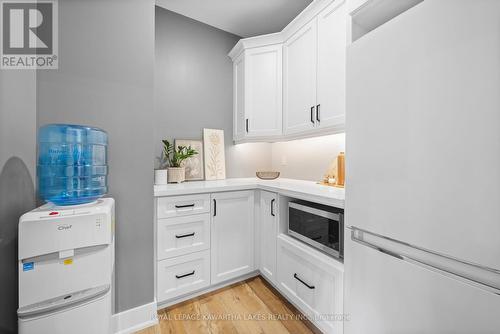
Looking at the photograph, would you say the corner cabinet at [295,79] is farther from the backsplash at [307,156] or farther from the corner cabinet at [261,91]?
the backsplash at [307,156]

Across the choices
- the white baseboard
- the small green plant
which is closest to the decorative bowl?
the small green plant

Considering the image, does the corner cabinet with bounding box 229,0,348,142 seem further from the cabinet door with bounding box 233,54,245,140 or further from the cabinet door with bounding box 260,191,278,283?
the cabinet door with bounding box 260,191,278,283

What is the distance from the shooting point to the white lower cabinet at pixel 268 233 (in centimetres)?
183

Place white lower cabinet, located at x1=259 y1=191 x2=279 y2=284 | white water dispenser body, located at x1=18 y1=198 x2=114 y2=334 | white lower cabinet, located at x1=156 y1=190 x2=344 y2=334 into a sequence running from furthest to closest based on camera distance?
1. white lower cabinet, located at x1=259 y1=191 x2=279 y2=284
2. white lower cabinet, located at x1=156 y1=190 x2=344 y2=334
3. white water dispenser body, located at x1=18 y1=198 x2=114 y2=334

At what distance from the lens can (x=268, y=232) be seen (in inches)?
75.0

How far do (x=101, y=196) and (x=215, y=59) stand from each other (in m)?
1.98

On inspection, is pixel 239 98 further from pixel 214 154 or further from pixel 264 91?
pixel 214 154

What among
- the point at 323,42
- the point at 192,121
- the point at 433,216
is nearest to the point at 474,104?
the point at 433,216

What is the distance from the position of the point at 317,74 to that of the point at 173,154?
5.24 ft

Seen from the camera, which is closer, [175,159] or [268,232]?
[268,232]

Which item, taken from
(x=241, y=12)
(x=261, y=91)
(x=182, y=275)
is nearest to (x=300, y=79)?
Answer: (x=261, y=91)

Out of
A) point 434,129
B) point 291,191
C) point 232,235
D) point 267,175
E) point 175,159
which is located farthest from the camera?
point 267,175

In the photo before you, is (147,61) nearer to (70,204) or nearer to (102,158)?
(102,158)

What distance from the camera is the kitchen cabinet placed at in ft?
5.28
